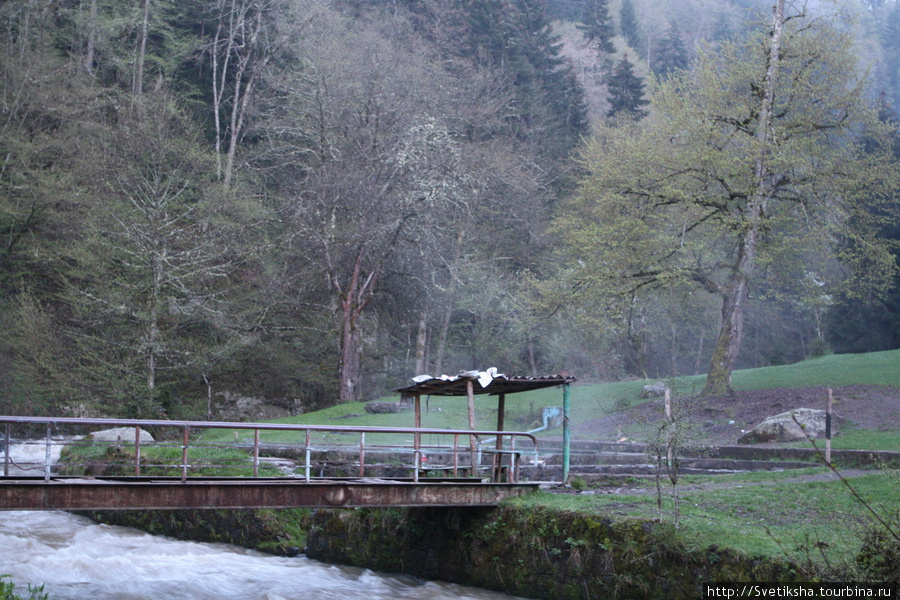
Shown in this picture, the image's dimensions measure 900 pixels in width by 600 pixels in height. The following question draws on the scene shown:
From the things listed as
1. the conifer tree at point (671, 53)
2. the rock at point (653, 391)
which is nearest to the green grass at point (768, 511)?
the rock at point (653, 391)

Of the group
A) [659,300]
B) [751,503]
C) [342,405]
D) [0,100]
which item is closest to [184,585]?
[751,503]

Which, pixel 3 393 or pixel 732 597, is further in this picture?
pixel 3 393

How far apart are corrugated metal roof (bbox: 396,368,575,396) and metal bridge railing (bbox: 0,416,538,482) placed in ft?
3.04

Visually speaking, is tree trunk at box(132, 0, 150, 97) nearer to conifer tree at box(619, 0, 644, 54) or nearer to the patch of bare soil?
the patch of bare soil

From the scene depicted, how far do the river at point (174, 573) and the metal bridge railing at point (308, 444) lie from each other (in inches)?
74.4

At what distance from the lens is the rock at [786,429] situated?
2109cm

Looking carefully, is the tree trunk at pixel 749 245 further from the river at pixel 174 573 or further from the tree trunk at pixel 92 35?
the tree trunk at pixel 92 35

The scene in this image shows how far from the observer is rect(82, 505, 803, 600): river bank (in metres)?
10.3

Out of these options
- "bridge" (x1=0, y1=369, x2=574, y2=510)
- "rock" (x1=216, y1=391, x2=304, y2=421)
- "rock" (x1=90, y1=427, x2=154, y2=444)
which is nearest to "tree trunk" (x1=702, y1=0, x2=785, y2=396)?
"bridge" (x1=0, y1=369, x2=574, y2=510)

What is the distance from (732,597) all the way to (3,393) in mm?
24888

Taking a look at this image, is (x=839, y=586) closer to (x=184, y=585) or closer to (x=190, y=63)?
(x=184, y=585)

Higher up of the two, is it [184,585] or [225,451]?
[225,451]

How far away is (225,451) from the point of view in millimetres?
22062

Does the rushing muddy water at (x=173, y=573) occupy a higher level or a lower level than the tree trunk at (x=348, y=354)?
lower
